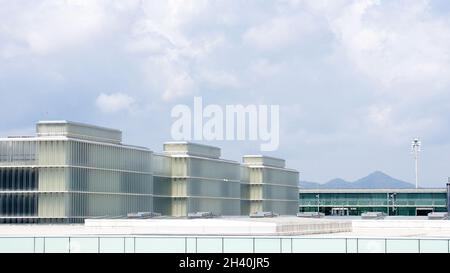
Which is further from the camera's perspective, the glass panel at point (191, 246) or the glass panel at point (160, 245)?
the glass panel at point (160, 245)

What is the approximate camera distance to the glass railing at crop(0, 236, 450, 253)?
3103 inches

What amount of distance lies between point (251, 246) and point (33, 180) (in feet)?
276

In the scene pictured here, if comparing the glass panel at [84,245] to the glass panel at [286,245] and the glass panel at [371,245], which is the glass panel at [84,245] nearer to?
the glass panel at [286,245]

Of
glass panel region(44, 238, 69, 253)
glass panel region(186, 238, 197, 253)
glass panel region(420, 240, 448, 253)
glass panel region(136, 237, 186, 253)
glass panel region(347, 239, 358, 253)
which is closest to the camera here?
glass panel region(420, 240, 448, 253)

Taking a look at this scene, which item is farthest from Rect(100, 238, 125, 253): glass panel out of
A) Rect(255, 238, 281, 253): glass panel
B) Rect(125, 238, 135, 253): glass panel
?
Rect(255, 238, 281, 253): glass panel

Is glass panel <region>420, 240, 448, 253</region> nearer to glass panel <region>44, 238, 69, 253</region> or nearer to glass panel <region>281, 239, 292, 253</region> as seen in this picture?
glass panel <region>281, 239, 292, 253</region>

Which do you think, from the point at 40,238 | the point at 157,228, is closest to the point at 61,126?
the point at 157,228

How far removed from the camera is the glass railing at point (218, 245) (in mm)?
78812

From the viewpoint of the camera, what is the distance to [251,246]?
80.4 m

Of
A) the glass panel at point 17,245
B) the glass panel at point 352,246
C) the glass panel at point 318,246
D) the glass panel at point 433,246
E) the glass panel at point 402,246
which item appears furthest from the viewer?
the glass panel at point 17,245

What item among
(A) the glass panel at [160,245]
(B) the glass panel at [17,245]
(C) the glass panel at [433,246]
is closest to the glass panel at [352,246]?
(C) the glass panel at [433,246]

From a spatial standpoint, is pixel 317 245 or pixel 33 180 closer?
pixel 317 245
